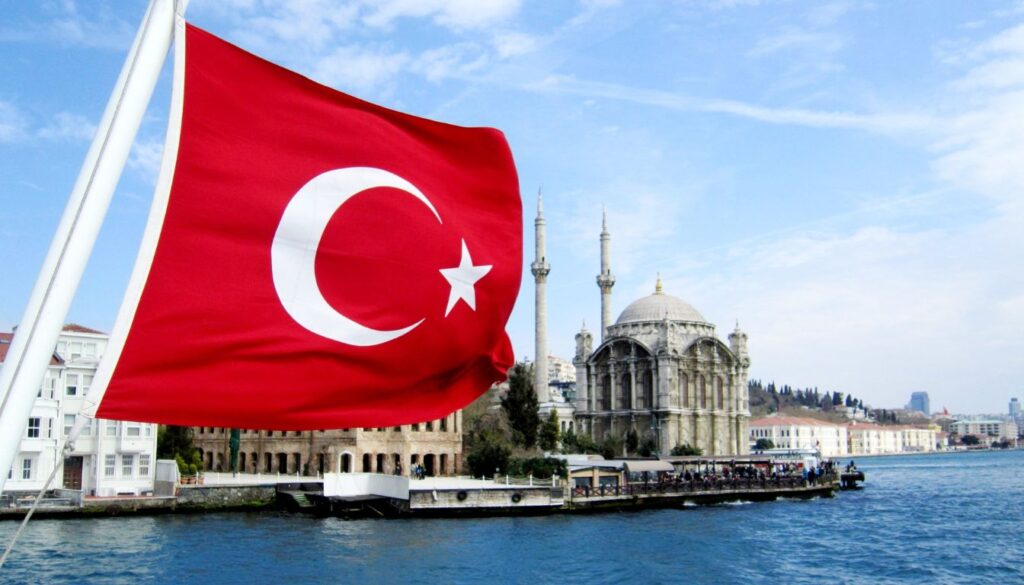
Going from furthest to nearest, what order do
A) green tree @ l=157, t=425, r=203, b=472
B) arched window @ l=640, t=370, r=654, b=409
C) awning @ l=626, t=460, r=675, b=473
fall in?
arched window @ l=640, t=370, r=654, b=409 → awning @ l=626, t=460, r=675, b=473 → green tree @ l=157, t=425, r=203, b=472

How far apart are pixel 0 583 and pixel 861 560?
23.1 meters

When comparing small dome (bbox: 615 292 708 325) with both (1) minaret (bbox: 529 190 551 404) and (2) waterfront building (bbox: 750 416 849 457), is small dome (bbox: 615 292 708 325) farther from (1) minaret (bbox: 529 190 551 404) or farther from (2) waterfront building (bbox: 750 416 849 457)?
(2) waterfront building (bbox: 750 416 849 457)

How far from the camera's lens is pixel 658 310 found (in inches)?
3182

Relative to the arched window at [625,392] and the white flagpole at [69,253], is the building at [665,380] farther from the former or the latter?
the white flagpole at [69,253]

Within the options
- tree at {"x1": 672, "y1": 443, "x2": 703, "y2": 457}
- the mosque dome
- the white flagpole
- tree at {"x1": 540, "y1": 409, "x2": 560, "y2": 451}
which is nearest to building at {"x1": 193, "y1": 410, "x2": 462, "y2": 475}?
tree at {"x1": 540, "y1": 409, "x2": 560, "y2": 451}

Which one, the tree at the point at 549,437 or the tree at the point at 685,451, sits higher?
the tree at the point at 549,437

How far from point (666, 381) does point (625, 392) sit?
5102 mm

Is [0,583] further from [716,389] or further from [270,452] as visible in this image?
[716,389]

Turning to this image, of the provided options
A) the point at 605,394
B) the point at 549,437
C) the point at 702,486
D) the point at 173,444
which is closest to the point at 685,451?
the point at 605,394

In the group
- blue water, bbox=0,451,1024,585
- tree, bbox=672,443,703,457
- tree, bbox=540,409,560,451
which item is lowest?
blue water, bbox=0,451,1024,585

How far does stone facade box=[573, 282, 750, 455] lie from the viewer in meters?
74.9

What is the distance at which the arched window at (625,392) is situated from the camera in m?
78.2

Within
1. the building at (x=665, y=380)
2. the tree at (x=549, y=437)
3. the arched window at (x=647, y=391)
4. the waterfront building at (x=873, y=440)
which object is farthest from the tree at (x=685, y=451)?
the waterfront building at (x=873, y=440)

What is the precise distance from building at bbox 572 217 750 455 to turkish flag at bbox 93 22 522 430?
226 ft
